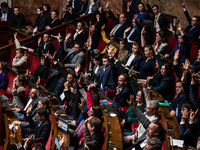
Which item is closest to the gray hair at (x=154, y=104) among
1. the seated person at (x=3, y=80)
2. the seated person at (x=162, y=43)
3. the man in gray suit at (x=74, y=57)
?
the seated person at (x=162, y=43)

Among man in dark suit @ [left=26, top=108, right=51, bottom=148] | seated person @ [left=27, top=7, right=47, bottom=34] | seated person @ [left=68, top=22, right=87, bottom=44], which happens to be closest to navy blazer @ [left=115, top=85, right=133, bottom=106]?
man in dark suit @ [left=26, top=108, right=51, bottom=148]

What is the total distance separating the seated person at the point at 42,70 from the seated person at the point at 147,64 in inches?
46.2

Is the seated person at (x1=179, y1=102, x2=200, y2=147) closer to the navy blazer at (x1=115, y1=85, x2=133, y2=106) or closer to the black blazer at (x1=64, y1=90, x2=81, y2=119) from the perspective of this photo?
the navy blazer at (x1=115, y1=85, x2=133, y2=106)

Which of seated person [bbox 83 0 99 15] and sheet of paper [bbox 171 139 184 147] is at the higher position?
seated person [bbox 83 0 99 15]

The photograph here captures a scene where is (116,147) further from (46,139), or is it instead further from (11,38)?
(11,38)

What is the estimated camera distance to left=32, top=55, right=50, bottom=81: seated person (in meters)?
4.25

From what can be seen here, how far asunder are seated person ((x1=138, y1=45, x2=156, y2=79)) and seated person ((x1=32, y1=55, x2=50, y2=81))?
1.17 meters

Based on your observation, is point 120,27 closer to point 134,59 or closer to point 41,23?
point 134,59

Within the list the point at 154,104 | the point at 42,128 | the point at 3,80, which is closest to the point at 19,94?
the point at 3,80

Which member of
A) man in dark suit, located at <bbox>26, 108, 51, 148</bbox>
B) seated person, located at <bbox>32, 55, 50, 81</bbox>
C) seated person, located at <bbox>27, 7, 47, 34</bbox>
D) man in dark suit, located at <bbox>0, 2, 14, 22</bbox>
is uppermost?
man in dark suit, located at <bbox>0, 2, 14, 22</bbox>

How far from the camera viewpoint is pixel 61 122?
2.66 m

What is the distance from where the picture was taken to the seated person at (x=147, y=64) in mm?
3529

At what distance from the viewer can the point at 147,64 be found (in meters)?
3.54

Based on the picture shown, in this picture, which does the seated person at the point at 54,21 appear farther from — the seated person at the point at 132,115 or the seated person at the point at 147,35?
the seated person at the point at 132,115
